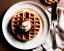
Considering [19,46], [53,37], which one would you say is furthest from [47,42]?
[19,46]

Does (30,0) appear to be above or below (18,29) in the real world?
above

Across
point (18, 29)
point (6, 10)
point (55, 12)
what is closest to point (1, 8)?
point (6, 10)

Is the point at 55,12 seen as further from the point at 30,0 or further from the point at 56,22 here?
the point at 30,0

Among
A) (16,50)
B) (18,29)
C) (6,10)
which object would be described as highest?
(6,10)
